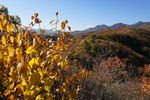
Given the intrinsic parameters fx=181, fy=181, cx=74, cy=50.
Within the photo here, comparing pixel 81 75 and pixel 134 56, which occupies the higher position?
pixel 81 75

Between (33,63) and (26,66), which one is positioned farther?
(33,63)

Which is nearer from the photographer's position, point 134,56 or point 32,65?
point 32,65

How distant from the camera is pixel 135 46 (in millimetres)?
24109

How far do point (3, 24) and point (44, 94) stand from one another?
81 centimetres

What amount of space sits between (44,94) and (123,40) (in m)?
23.4

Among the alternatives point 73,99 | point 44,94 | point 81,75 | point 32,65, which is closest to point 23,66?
point 32,65

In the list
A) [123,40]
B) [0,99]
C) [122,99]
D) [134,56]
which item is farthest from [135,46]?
[0,99]

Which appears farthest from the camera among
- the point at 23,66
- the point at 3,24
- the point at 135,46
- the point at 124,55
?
the point at 135,46

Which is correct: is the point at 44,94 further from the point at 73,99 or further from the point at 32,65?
the point at 32,65

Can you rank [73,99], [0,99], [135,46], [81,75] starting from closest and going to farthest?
[0,99] < [73,99] < [81,75] < [135,46]

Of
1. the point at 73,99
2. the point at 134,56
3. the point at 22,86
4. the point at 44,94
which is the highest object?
the point at 22,86

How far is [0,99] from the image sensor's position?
1.43 meters

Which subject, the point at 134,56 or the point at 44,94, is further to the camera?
the point at 134,56

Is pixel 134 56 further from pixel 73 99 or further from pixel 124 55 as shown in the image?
pixel 73 99
